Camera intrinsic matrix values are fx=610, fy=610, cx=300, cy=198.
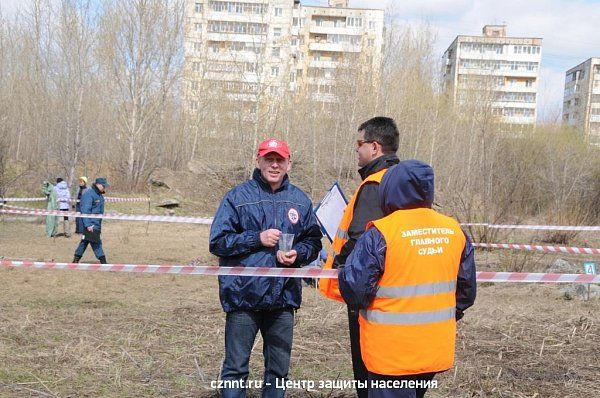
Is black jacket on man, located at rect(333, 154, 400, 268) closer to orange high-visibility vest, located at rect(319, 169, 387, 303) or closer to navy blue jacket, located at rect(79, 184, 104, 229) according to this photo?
orange high-visibility vest, located at rect(319, 169, 387, 303)

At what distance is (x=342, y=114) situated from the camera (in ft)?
109

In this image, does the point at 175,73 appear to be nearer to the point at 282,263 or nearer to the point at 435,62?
the point at 435,62

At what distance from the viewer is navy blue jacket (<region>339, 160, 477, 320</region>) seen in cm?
277

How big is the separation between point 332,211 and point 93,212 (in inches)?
308

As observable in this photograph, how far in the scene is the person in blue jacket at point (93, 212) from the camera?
10750mm

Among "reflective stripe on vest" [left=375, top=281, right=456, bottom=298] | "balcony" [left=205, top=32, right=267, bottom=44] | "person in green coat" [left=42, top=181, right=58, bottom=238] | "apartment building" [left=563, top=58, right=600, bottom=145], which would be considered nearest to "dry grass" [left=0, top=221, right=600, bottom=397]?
"reflective stripe on vest" [left=375, top=281, right=456, bottom=298]

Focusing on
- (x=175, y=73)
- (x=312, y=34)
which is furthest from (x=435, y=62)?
(x=312, y=34)

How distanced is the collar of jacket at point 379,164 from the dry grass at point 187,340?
1824 mm

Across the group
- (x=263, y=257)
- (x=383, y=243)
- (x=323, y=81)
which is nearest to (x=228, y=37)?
(x=323, y=81)

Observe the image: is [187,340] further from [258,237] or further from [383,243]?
[383,243]

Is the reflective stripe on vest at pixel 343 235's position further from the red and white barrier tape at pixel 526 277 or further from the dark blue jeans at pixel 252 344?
the red and white barrier tape at pixel 526 277

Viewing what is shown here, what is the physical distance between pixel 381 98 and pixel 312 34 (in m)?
35.9

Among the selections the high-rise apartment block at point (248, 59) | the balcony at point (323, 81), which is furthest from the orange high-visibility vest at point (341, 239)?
the balcony at point (323, 81)

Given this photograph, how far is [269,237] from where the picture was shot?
11.7 feet
